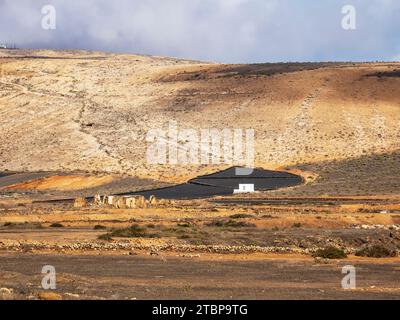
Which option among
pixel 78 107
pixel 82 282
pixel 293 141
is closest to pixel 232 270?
pixel 82 282

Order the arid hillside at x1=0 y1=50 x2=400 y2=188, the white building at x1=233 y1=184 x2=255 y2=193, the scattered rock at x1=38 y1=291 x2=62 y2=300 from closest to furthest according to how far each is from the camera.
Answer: the scattered rock at x1=38 y1=291 x2=62 y2=300 < the white building at x1=233 y1=184 x2=255 y2=193 < the arid hillside at x1=0 y1=50 x2=400 y2=188

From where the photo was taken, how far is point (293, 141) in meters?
92.7

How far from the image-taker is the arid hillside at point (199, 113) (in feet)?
292


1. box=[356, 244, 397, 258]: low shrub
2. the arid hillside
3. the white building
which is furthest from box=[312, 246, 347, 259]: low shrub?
the arid hillside

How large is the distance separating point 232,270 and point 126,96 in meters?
93.2

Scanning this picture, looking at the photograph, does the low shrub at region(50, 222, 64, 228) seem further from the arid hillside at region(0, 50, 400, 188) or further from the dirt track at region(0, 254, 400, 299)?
the arid hillside at region(0, 50, 400, 188)

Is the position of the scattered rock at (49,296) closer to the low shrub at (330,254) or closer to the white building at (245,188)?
the low shrub at (330,254)

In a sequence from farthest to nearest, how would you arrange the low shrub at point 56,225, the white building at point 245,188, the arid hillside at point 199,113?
the arid hillside at point 199,113 → the white building at point 245,188 → the low shrub at point 56,225

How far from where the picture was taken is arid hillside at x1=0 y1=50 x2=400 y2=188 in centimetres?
8900

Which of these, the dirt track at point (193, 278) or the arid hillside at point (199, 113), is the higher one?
the arid hillside at point (199, 113)

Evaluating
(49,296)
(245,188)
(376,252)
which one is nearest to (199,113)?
(245,188)

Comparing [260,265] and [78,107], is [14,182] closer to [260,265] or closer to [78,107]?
[78,107]

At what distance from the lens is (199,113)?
10269 cm

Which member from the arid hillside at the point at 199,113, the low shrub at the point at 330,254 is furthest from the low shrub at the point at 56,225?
the arid hillside at the point at 199,113
